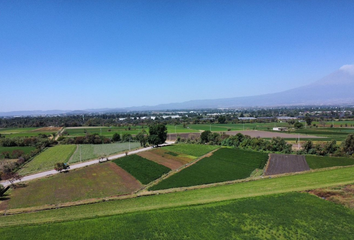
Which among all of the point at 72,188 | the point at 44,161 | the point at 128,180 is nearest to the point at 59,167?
the point at 72,188

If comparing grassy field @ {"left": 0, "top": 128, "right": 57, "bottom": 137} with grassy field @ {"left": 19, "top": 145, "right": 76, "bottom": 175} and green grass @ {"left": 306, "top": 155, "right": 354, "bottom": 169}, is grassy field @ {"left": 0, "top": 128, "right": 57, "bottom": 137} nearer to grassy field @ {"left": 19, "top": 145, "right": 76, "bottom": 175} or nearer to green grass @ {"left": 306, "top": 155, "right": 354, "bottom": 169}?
grassy field @ {"left": 19, "top": 145, "right": 76, "bottom": 175}

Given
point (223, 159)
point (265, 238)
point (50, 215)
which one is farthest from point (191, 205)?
point (223, 159)

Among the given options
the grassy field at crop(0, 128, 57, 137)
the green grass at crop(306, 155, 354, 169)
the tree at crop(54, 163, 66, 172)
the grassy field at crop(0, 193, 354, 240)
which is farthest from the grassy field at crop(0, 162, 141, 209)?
the grassy field at crop(0, 128, 57, 137)

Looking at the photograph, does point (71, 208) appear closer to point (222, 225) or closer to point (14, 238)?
point (14, 238)

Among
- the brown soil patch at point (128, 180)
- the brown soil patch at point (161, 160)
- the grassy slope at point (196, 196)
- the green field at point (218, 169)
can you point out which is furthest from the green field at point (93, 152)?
the grassy slope at point (196, 196)

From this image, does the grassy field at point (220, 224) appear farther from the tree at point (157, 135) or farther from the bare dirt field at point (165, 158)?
the tree at point (157, 135)
